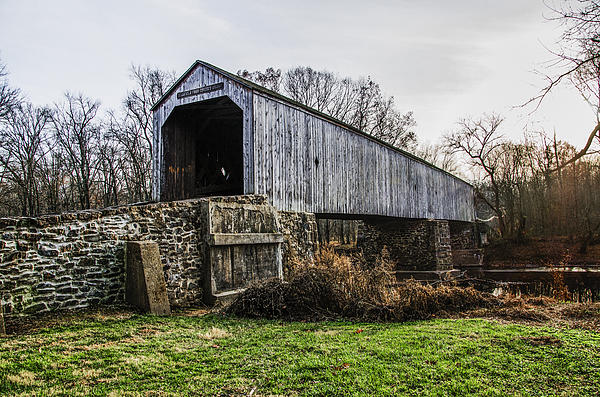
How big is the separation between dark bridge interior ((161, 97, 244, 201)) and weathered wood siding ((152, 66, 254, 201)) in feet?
0.59

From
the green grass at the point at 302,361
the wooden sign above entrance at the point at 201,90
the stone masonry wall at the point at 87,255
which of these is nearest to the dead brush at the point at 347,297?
the green grass at the point at 302,361

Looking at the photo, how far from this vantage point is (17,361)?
4277 mm

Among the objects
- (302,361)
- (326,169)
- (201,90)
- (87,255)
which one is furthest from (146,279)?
(326,169)

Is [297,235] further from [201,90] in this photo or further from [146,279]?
[146,279]

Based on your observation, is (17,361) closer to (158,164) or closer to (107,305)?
(107,305)

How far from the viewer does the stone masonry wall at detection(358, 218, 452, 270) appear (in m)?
19.7

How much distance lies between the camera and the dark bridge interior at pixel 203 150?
11.9 meters

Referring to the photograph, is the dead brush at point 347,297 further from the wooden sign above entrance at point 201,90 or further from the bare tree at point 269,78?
the bare tree at point 269,78

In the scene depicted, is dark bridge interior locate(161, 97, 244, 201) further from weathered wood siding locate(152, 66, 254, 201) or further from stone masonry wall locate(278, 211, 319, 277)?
stone masonry wall locate(278, 211, 319, 277)

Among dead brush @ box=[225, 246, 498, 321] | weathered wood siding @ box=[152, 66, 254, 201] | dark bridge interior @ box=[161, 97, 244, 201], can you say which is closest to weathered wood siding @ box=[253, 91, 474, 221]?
weathered wood siding @ box=[152, 66, 254, 201]

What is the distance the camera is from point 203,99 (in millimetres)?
10953

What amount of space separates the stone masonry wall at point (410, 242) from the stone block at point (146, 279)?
13.4 meters

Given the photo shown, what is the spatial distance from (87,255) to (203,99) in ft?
18.5

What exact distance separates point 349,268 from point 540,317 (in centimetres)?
338
